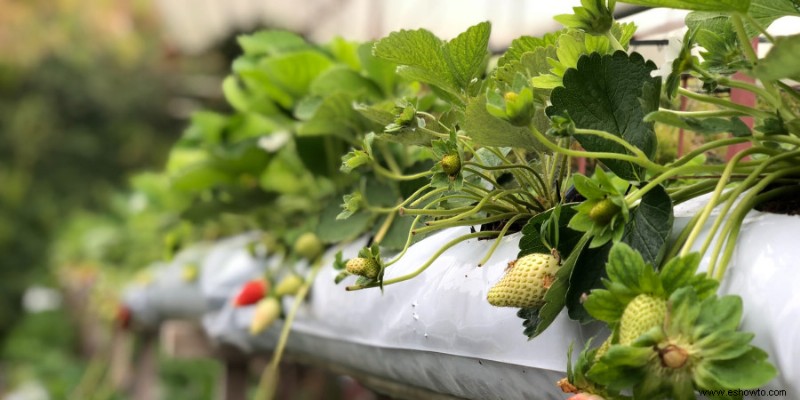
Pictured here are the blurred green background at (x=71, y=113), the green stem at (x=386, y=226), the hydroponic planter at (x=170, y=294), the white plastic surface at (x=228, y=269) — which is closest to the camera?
the green stem at (x=386, y=226)

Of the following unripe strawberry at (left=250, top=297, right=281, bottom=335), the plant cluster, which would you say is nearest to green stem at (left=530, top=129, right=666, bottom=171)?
the plant cluster

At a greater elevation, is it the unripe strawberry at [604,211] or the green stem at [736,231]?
the unripe strawberry at [604,211]

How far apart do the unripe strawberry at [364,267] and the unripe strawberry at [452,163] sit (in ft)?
0.19

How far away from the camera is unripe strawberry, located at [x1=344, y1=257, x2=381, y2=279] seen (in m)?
0.43

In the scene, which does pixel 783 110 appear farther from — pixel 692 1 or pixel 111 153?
pixel 111 153

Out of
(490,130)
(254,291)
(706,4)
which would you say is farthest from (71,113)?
(706,4)

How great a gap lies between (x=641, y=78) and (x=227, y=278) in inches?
33.8

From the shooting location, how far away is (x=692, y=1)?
31cm

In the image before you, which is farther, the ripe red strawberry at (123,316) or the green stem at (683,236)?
the ripe red strawberry at (123,316)

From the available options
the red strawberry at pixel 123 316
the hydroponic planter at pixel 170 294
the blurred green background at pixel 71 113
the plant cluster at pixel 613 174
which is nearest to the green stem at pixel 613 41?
the plant cluster at pixel 613 174

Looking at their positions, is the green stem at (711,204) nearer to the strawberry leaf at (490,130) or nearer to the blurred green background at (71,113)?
the strawberry leaf at (490,130)

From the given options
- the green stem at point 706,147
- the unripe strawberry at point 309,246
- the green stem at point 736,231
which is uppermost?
the green stem at point 706,147

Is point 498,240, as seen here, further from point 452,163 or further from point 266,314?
point 266,314

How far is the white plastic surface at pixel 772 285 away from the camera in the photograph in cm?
30
